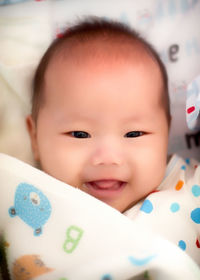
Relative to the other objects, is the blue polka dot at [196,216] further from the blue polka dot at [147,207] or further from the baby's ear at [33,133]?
the baby's ear at [33,133]

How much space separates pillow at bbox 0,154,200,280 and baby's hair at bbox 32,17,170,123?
0.27m

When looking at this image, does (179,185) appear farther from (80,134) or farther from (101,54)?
(101,54)

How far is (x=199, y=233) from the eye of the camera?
965 millimetres

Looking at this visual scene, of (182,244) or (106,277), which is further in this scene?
(182,244)

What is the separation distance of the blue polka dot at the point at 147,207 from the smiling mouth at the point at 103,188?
0.24 ft

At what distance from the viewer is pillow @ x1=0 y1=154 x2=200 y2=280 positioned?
0.75 m

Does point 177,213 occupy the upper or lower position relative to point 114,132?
lower

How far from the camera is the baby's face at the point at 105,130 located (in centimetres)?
95

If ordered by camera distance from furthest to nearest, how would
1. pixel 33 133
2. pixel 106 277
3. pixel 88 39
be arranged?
pixel 33 133, pixel 88 39, pixel 106 277

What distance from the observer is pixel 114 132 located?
96cm

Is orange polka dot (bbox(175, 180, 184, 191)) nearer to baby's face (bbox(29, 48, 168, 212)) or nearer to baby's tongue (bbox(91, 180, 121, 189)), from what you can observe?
baby's face (bbox(29, 48, 168, 212))

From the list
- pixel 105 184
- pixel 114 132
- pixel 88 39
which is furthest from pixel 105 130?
pixel 88 39

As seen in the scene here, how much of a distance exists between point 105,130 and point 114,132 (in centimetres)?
3

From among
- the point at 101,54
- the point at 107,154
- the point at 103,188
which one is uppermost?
the point at 101,54
